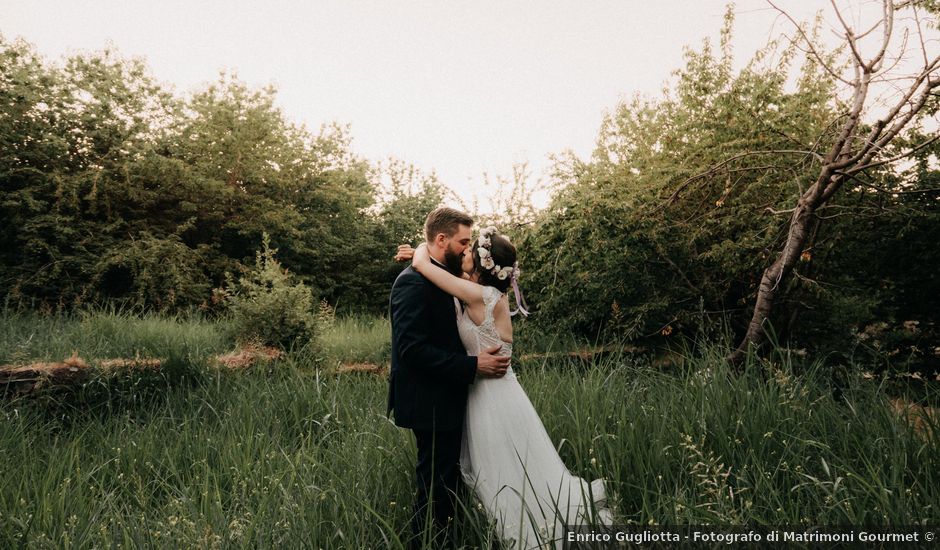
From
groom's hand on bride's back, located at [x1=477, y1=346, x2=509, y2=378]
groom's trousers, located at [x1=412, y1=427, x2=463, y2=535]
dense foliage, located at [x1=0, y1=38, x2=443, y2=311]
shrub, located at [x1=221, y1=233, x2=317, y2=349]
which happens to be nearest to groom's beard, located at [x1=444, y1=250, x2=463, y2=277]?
groom's hand on bride's back, located at [x1=477, y1=346, x2=509, y2=378]

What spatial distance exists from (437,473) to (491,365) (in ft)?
2.09

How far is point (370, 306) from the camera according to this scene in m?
11.9

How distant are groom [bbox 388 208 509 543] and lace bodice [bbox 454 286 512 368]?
0.28ft

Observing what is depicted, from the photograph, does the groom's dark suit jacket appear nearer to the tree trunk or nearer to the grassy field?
the grassy field

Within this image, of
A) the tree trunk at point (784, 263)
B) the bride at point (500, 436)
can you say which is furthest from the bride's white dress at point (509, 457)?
the tree trunk at point (784, 263)

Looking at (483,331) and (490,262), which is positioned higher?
(490,262)

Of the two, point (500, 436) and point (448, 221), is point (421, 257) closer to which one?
point (448, 221)

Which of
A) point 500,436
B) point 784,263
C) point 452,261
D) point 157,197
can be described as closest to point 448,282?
point 452,261

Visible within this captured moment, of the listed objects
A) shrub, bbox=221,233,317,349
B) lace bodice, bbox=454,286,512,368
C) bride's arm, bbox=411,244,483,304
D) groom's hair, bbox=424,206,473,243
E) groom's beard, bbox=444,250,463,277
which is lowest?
shrub, bbox=221,233,317,349

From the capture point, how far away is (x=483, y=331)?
2.92m

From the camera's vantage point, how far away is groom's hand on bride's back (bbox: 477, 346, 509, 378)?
9.05 ft

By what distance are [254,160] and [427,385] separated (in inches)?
387

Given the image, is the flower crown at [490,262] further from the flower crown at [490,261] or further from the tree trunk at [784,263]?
the tree trunk at [784,263]

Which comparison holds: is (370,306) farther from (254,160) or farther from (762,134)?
(762,134)
